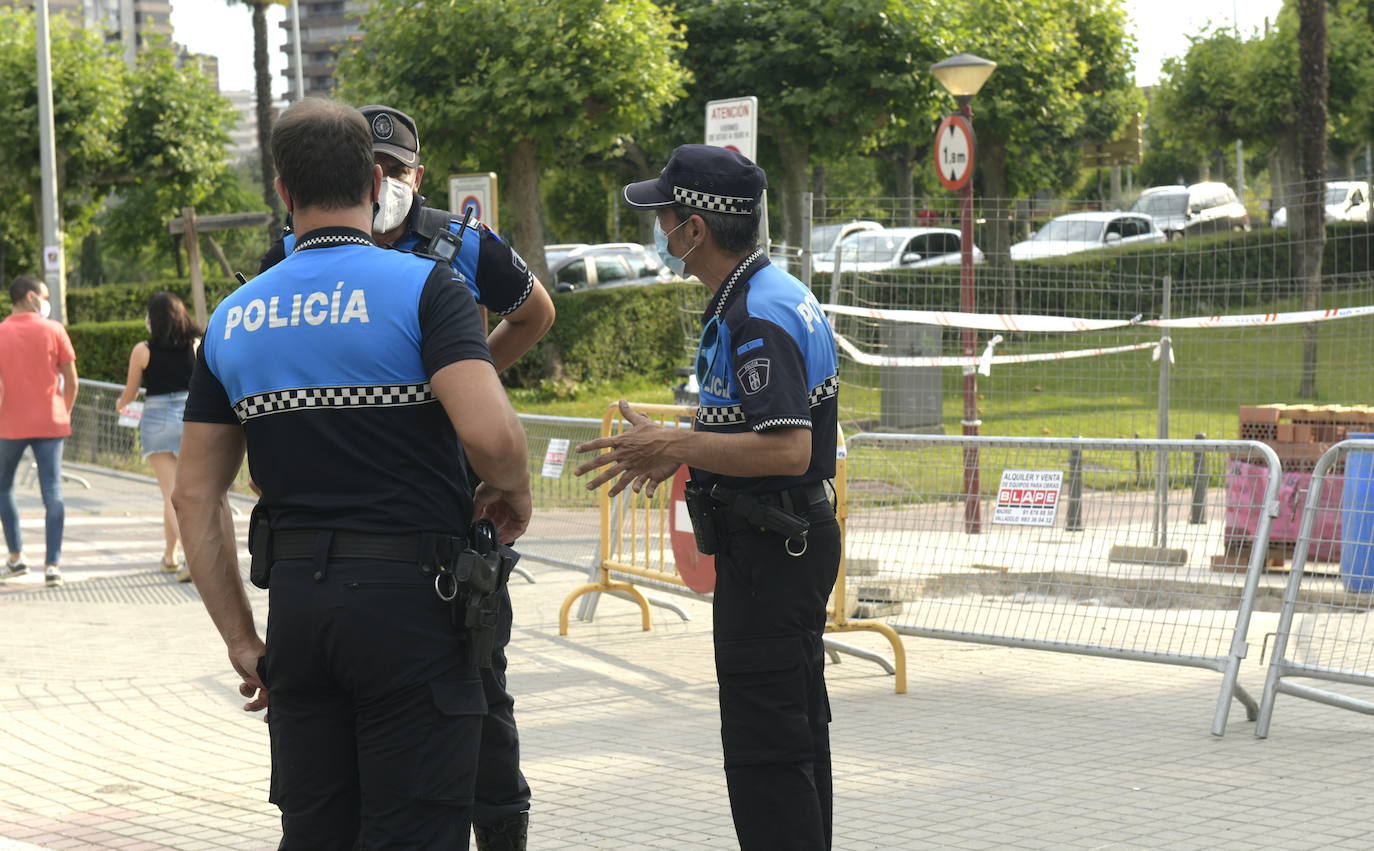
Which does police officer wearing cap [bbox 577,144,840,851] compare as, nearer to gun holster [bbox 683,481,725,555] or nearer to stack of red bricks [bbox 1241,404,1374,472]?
gun holster [bbox 683,481,725,555]

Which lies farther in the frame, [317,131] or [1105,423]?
[1105,423]

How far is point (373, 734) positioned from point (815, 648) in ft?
4.25

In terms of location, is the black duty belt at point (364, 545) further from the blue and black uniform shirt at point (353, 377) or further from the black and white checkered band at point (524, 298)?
the black and white checkered band at point (524, 298)

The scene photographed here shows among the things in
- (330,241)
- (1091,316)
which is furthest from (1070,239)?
(330,241)

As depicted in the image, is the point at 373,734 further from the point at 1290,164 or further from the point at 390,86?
the point at 1290,164

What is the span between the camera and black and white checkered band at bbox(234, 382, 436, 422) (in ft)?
9.50

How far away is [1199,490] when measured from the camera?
7.34m

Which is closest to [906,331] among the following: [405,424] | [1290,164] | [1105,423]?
[1105,423]

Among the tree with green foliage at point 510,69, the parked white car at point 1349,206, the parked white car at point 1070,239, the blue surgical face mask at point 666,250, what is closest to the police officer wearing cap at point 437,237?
the blue surgical face mask at point 666,250

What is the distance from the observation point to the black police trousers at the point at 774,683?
145 inches

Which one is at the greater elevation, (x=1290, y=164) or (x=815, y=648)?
(x=1290, y=164)

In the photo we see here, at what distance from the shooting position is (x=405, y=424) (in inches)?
115

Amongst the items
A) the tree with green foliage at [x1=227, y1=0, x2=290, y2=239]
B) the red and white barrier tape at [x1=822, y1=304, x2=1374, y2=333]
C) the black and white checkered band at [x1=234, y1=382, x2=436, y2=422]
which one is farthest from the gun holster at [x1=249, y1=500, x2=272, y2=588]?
the tree with green foliage at [x1=227, y1=0, x2=290, y2=239]

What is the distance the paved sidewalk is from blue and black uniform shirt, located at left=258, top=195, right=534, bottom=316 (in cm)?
178
